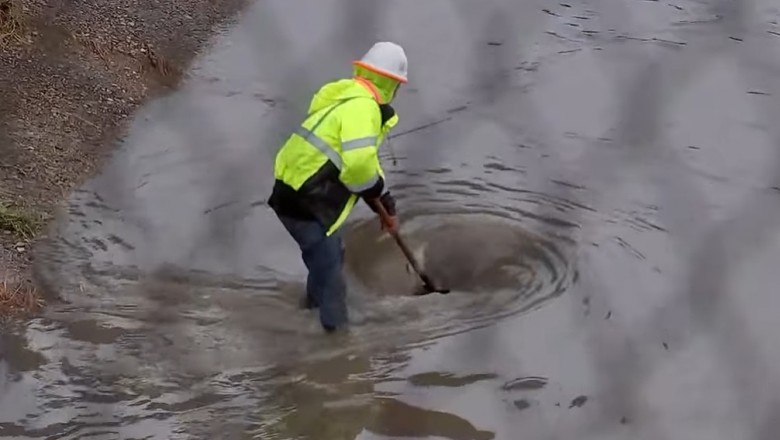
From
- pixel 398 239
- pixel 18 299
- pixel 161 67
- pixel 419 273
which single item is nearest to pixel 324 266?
pixel 398 239

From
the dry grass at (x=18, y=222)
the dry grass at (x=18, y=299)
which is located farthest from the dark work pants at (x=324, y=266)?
the dry grass at (x=18, y=222)

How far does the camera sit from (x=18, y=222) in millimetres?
3078

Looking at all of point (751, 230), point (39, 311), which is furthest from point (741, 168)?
point (39, 311)

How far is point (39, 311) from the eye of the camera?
109 inches

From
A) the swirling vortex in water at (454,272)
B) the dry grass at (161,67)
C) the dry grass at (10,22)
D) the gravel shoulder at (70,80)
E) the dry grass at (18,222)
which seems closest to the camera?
the swirling vortex in water at (454,272)

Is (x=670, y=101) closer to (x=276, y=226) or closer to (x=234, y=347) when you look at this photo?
(x=276, y=226)

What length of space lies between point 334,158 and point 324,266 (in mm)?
284

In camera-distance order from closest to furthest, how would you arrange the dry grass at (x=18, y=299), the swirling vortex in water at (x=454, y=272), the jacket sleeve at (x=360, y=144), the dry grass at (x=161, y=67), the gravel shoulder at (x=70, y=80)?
the jacket sleeve at (x=360, y=144) → the dry grass at (x=18, y=299) → the swirling vortex in water at (x=454, y=272) → the gravel shoulder at (x=70, y=80) → the dry grass at (x=161, y=67)

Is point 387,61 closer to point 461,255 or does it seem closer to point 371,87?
point 371,87

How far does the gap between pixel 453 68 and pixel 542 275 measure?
1418 millimetres

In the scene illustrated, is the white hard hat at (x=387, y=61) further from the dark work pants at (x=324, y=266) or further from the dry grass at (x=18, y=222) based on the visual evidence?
the dry grass at (x=18, y=222)

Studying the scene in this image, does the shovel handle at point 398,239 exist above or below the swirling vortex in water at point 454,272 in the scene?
above

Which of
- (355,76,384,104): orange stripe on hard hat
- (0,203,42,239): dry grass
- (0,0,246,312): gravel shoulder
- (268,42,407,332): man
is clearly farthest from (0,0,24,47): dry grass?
(355,76,384,104): orange stripe on hard hat

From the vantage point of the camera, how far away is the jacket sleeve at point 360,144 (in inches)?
101
